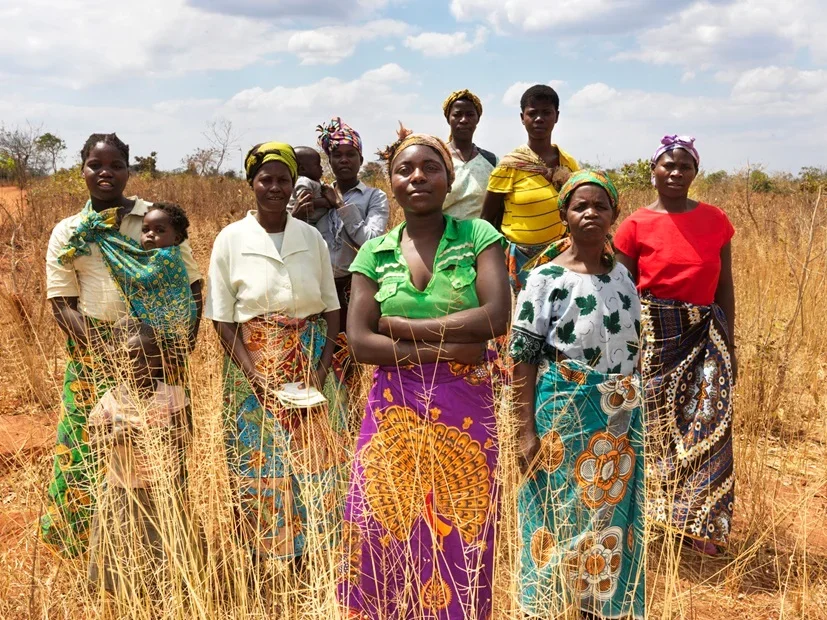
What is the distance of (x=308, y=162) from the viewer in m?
3.54

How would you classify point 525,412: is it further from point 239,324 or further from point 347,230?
point 347,230

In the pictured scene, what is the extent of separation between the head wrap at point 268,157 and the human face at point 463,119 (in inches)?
51.4

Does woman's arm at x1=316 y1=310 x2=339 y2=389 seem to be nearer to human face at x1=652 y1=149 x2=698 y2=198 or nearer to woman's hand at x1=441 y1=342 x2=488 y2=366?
woman's hand at x1=441 y1=342 x2=488 y2=366

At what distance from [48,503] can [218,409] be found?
3.22 ft

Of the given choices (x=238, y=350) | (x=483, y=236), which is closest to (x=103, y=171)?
(x=238, y=350)

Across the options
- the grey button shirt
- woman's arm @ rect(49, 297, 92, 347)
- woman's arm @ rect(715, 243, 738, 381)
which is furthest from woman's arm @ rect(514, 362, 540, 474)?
woman's arm @ rect(49, 297, 92, 347)

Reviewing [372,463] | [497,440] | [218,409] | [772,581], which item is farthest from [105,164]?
[772,581]

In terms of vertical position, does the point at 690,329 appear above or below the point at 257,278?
below

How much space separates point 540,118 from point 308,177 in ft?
4.25

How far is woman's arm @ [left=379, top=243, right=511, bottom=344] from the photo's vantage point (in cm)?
214

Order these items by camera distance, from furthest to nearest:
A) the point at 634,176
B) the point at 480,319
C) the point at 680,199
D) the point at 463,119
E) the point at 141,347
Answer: the point at 634,176 < the point at 463,119 < the point at 680,199 < the point at 141,347 < the point at 480,319

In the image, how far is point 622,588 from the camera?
2.38 m

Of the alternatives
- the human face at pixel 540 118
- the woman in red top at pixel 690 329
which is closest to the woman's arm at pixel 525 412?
the woman in red top at pixel 690 329

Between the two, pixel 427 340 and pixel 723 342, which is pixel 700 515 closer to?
pixel 723 342
